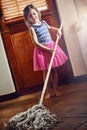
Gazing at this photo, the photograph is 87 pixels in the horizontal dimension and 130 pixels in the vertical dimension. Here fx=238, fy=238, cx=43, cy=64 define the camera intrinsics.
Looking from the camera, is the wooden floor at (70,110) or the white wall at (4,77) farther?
A: the white wall at (4,77)

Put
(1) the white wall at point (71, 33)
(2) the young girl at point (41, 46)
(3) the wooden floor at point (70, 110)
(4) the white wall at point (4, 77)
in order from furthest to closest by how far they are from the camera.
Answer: (4) the white wall at point (4, 77) < (1) the white wall at point (71, 33) < (2) the young girl at point (41, 46) < (3) the wooden floor at point (70, 110)

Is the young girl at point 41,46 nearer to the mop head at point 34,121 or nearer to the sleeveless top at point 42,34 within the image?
the sleeveless top at point 42,34

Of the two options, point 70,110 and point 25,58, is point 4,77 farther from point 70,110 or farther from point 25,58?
point 70,110

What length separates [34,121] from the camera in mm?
1346

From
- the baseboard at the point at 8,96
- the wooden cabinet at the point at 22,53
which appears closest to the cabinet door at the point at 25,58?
the wooden cabinet at the point at 22,53

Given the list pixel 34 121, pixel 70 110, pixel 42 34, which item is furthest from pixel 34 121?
pixel 42 34

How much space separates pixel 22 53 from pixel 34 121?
138 centimetres

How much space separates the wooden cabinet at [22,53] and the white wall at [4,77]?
0.34 feet

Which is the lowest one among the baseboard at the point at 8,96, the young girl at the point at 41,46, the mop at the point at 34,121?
the baseboard at the point at 8,96

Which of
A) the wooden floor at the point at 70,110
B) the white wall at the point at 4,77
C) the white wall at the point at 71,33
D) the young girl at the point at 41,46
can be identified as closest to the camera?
the wooden floor at the point at 70,110

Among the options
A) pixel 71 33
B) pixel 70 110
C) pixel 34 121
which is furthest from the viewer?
pixel 71 33

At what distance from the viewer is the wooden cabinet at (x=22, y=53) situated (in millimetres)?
2580

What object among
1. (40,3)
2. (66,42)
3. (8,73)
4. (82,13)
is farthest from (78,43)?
(8,73)

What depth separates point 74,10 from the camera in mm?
2410
